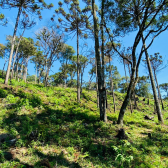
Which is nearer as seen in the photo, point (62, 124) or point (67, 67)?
point (62, 124)

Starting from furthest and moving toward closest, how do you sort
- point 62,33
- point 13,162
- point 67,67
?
point 67,67
point 62,33
point 13,162

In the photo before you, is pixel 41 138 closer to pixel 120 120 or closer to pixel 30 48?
pixel 120 120

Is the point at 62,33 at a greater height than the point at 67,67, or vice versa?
the point at 67,67

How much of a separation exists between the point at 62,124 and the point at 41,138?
1.73 m

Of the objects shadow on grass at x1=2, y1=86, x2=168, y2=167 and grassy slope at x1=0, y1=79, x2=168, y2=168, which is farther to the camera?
shadow on grass at x1=2, y1=86, x2=168, y2=167

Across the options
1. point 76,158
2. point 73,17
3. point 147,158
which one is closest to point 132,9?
point 73,17

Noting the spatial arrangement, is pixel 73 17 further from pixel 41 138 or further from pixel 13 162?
pixel 13 162

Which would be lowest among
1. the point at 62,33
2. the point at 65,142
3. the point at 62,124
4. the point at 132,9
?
the point at 65,142

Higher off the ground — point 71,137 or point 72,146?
point 71,137

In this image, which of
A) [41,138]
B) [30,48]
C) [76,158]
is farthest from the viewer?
[30,48]

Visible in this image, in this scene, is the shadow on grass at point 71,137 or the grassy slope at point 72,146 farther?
the shadow on grass at point 71,137

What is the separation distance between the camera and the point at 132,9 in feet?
25.7

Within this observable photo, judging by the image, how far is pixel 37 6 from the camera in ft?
44.6

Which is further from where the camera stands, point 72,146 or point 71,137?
point 71,137
